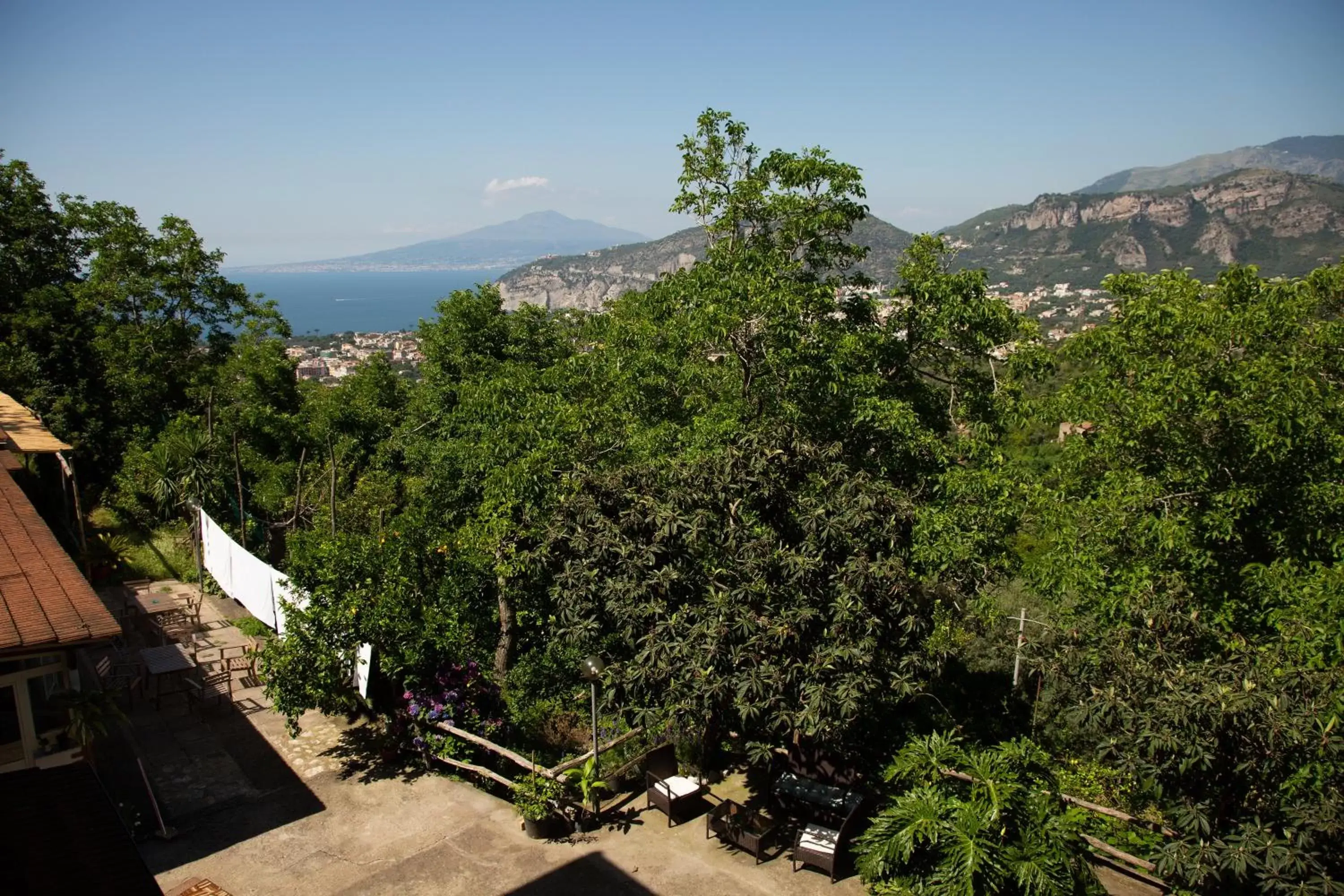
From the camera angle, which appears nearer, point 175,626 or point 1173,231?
point 175,626

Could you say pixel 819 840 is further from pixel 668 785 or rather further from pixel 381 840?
pixel 381 840

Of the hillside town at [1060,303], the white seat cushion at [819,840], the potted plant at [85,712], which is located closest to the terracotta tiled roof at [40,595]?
the potted plant at [85,712]

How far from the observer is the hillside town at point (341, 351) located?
249ft

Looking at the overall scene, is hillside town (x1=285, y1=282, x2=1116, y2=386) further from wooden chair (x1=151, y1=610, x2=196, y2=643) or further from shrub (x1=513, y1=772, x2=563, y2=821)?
shrub (x1=513, y1=772, x2=563, y2=821)

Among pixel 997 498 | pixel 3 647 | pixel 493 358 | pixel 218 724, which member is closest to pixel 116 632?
pixel 3 647

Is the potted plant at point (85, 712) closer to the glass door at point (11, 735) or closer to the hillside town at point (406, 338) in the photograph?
the glass door at point (11, 735)

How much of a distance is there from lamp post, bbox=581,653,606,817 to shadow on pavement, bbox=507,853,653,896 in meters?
0.86

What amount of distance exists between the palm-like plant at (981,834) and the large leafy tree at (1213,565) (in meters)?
0.72

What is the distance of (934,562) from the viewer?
10.0 meters

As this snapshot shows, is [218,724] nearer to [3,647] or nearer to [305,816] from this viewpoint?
[305,816]

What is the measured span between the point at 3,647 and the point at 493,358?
44.7 ft

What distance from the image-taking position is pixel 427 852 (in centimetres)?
891

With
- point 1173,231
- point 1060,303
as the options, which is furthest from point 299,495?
point 1173,231

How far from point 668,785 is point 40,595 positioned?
7135 mm
